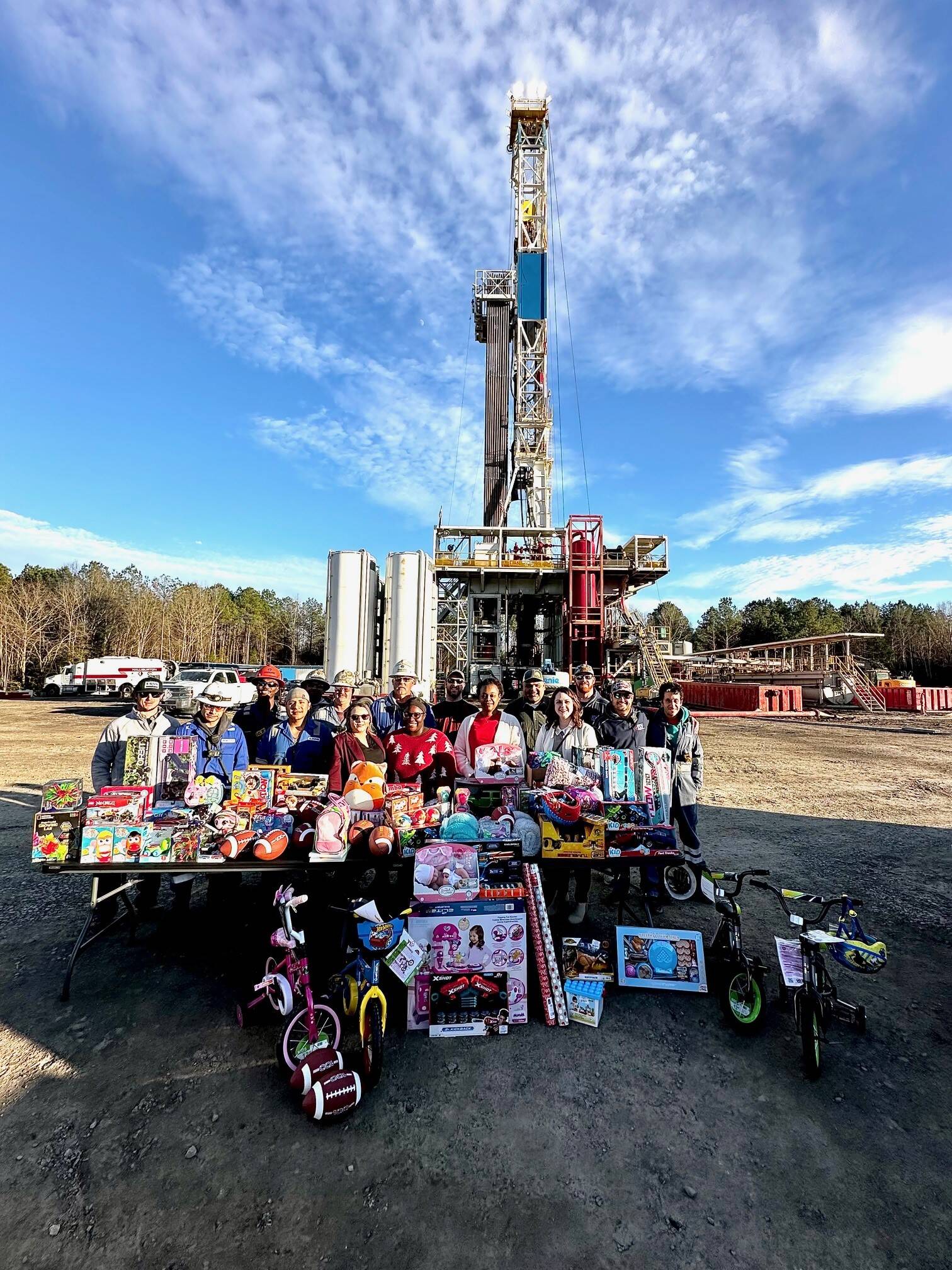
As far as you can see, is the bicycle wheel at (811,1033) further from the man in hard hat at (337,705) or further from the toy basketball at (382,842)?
the man in hard hat at (337,705)

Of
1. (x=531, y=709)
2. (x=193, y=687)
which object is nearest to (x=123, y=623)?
(x=193, y=687)

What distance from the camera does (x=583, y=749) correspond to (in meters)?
4.93

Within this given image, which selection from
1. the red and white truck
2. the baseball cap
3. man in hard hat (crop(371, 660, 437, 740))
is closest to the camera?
the baseball cap

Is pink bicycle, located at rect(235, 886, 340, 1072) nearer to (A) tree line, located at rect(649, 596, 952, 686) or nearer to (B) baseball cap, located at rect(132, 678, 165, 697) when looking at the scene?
(B) baseball cap, located at rect(132, 678, 165, 697)

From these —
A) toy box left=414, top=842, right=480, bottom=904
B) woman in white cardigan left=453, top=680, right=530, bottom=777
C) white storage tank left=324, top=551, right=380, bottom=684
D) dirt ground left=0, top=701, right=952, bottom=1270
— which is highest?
white storage tank left=324, top=551, right=380, bottom=684

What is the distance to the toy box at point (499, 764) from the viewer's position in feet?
15.9

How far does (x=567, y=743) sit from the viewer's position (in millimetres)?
5055

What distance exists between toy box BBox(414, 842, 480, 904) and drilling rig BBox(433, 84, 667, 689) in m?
11.7

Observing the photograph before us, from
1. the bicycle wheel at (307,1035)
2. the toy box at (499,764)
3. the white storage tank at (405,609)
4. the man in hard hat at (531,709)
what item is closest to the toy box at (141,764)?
the bicycle wheel at (307,1035)

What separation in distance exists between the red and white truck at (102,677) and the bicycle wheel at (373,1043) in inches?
1267

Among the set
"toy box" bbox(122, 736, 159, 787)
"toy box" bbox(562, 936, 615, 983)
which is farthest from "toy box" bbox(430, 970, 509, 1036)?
"toy box" bbox(122, 736, 159, 787)

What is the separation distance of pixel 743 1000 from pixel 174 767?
170 inches

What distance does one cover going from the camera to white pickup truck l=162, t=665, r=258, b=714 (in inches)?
696

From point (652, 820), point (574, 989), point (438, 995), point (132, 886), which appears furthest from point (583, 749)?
point (132, 886)
